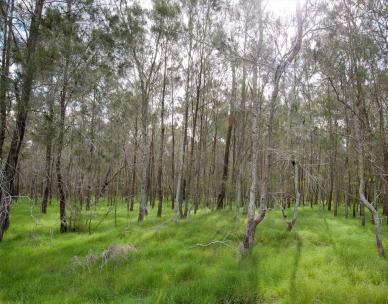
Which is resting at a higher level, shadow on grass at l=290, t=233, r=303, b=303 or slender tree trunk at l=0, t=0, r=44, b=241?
slender tree trunk at l=0, t=0, r=44, b=241

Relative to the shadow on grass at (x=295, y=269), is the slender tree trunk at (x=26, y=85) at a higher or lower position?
higher

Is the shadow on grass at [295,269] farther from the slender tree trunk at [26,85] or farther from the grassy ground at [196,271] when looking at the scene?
the slender tree trunk at [26,85]

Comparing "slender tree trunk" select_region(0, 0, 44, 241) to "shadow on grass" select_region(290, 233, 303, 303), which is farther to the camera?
"slender tree trunk" select_region(0, 0, 44, 241)

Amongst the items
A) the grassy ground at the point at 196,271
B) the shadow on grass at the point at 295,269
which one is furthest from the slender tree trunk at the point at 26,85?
the shadow on grass at the point at 295,269

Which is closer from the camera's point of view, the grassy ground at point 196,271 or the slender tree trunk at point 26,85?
the grassy ground at point 196,271

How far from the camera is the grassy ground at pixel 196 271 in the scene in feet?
19.3

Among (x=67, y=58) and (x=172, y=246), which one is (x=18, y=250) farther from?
(x=67, y=58)

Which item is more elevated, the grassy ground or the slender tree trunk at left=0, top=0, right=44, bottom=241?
the slender tree trunk at left=0, top=0, right=44, bottom=241

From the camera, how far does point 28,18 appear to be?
789 cm

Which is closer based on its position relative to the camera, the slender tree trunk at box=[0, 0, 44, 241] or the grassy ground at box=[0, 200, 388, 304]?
the grassy ground at box=[0, 200, 388, 304]

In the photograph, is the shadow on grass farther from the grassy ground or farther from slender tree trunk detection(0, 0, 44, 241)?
slender tree trunk detection(0, 0, 44, 241)

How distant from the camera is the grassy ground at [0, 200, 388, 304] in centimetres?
588

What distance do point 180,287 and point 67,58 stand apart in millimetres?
8135

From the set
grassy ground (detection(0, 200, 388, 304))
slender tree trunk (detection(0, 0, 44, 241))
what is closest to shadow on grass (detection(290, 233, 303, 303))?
grassy ground (detection(0, 200, 388, 304))
